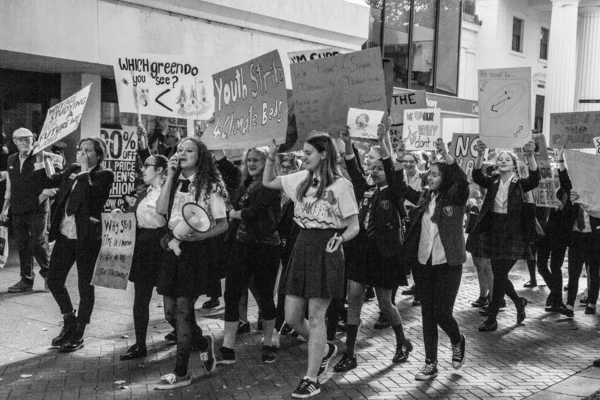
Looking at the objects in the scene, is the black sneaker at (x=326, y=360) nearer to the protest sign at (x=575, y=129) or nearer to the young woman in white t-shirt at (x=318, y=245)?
the young woman in white t-shirt at (x=318, y=245)

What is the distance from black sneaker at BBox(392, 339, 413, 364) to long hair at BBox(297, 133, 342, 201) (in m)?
1.97

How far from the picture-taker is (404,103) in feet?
40.2

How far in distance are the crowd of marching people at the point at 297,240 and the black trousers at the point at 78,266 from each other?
0.04ft

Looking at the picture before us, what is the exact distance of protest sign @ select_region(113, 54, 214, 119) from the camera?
868 cm

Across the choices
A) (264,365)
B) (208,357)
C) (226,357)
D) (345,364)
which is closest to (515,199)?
(345,364)

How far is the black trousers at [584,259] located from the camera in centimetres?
991

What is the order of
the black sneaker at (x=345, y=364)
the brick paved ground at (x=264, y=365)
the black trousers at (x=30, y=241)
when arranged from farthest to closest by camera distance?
the black trousers at (x=30, y=241), the black sneaker at (x=345, y=364), the brick paved ground at (x=264, y=365)

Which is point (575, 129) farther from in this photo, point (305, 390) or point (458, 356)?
point (305, 390)

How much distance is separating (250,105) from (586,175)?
314 cm

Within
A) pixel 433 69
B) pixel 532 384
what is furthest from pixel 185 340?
pixel 433 69

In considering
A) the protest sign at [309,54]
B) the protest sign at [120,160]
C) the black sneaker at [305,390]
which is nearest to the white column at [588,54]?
the protest sign at [120,160]

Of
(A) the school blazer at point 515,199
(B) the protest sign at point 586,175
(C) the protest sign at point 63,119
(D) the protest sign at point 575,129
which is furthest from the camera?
(D) the protest sign at point 575,129

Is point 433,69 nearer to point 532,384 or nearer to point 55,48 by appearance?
point 55,48

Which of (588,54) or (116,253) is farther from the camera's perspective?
(588,54)
